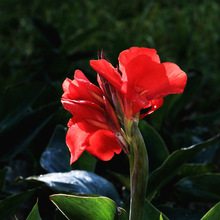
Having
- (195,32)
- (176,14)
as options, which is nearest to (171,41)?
A: (195,32)

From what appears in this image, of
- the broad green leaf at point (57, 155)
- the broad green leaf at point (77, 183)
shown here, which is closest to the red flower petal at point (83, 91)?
the broad green leaf at point (77, 183)

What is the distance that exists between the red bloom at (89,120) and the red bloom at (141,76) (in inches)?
1.8

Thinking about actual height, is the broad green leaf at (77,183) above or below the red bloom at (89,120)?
below

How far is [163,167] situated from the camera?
0.97 meters

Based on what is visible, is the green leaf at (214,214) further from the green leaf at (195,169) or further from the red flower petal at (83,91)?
the green leaf at (195,169)

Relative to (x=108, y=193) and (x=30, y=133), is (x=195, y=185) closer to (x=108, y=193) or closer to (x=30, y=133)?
(x=108, y=193)

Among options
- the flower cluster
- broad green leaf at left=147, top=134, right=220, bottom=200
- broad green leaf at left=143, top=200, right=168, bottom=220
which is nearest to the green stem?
the flower cluster

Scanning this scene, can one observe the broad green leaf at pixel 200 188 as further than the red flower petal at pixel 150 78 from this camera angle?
Yes

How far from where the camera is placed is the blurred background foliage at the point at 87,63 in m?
1.20

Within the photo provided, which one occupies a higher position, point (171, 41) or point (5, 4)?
point (5, 4)

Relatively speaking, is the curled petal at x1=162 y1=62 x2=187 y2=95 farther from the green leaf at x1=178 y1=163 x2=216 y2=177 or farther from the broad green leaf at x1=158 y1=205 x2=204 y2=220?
the green leaf at x1=178 y1=163 x2=216 y2=177

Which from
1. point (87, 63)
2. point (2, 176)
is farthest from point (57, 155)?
point (87, 63)

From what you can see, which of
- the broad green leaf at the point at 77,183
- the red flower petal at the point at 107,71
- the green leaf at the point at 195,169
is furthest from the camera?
the green leaf at the point at 195,169

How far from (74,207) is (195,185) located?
442 millimetres
